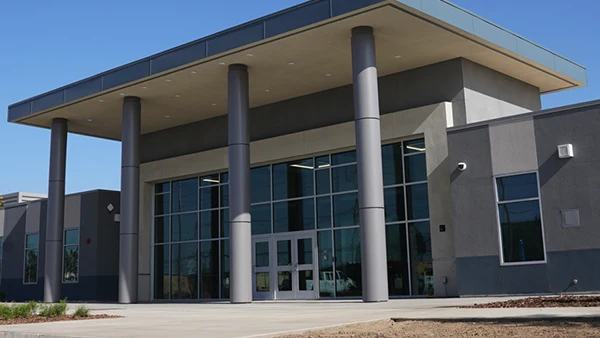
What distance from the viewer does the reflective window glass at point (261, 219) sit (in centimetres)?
2861

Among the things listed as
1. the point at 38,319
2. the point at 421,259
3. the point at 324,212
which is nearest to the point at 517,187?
the point at 421,259

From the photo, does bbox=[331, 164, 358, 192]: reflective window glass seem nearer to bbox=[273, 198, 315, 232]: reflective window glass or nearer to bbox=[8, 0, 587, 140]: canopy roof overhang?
bbox=[273, 198, 315, 232]: reflective window glass

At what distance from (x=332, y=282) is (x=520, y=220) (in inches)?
325

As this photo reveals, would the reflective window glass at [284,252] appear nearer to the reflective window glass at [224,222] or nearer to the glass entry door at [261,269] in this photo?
the glass entry door at [261,269]

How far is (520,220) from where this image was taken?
20.2 m

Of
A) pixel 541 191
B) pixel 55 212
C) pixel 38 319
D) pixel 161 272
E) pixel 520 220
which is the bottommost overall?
pixel 38 319

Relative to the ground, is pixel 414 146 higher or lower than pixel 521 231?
higher

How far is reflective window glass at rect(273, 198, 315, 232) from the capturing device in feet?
88.8

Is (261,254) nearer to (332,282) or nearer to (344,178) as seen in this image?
(332,282)

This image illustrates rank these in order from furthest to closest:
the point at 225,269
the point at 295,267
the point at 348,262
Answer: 1. the point at 225,269
2. the point at 295,267
3. the point at 348,262

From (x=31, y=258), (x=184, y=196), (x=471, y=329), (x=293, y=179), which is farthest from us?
(x=31, y=258)

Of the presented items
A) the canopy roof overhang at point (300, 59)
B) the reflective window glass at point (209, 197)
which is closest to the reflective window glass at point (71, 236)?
the canopy roof overhang at point (300, 59)

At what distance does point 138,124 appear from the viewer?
28.3m

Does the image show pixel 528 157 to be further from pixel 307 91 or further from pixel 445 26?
pixel 307 91
